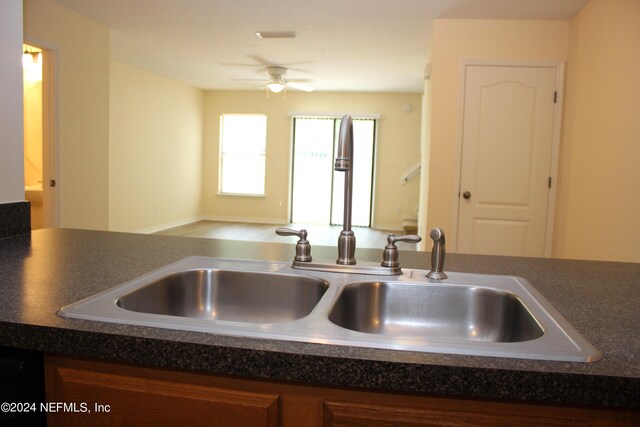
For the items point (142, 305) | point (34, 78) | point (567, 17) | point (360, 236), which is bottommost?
point (360, 236)

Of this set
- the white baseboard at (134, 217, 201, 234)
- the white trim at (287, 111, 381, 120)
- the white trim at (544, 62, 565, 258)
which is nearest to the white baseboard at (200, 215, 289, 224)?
the white baseboard at (134, 217, 201, 234)

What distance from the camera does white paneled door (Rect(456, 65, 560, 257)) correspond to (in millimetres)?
3984

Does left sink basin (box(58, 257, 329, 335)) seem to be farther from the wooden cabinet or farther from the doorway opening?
the doorway opening

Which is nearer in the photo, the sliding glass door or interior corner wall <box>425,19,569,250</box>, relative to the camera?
interior corner wall <box>425,19,569,250</box>

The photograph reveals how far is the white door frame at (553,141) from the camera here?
3.94 metres

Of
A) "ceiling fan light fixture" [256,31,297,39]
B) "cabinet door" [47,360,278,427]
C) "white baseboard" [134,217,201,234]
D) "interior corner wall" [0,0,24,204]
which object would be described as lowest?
"white baseboard" [134,217,201,234]

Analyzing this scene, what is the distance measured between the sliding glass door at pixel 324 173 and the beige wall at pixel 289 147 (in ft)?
0.58

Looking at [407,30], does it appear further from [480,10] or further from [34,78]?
[34,78]

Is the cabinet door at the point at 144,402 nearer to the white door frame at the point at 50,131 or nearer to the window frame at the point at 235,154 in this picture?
the white door frame at the point at 50,131

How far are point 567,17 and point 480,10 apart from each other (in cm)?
72

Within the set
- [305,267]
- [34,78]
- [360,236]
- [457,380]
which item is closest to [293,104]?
[360,236]

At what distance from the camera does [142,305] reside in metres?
1.03

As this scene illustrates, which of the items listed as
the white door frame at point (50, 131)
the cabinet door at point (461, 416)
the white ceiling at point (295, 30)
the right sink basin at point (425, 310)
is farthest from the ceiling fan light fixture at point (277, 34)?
the cabinet door at point (461, 416)

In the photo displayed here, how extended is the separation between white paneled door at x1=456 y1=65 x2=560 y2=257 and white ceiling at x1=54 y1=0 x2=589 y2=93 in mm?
547
